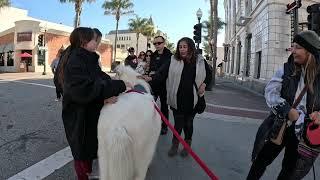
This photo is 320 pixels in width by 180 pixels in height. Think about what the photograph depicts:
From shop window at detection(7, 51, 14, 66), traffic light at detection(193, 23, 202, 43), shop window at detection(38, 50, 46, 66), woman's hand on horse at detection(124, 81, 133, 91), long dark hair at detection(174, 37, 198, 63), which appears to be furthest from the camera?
shop window at detection(7, 51, 14, 66)

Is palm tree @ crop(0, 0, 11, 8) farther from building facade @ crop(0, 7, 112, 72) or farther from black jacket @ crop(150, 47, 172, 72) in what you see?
black jacket @ crop(150, 47, 172, 72)

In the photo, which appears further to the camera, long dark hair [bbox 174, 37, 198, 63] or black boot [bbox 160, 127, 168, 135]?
black boot [bbox 160, 127, 168, 135]

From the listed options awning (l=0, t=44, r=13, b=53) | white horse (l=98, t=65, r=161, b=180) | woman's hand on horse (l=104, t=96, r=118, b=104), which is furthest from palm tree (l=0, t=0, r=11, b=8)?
white horse (l=98, t=65, r=161, b=180)

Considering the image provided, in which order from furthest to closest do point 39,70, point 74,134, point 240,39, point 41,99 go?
point 39,70 → point 240,39 → point 41,99 → point 74,134

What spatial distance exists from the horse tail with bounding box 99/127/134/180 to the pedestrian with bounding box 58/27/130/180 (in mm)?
514

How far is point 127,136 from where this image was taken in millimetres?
3172

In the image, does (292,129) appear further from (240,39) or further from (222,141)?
(240,39)

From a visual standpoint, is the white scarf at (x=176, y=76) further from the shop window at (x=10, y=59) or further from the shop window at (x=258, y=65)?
the shop window at (x=10, y=59)

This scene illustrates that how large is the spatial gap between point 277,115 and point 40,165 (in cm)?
331

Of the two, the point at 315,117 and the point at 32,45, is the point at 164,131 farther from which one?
the point at 32,45

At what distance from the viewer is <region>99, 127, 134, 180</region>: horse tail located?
10.3ft

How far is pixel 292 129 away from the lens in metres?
3.72

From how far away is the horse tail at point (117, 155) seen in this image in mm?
3125

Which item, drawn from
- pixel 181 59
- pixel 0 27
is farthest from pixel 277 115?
pixel 0 27
